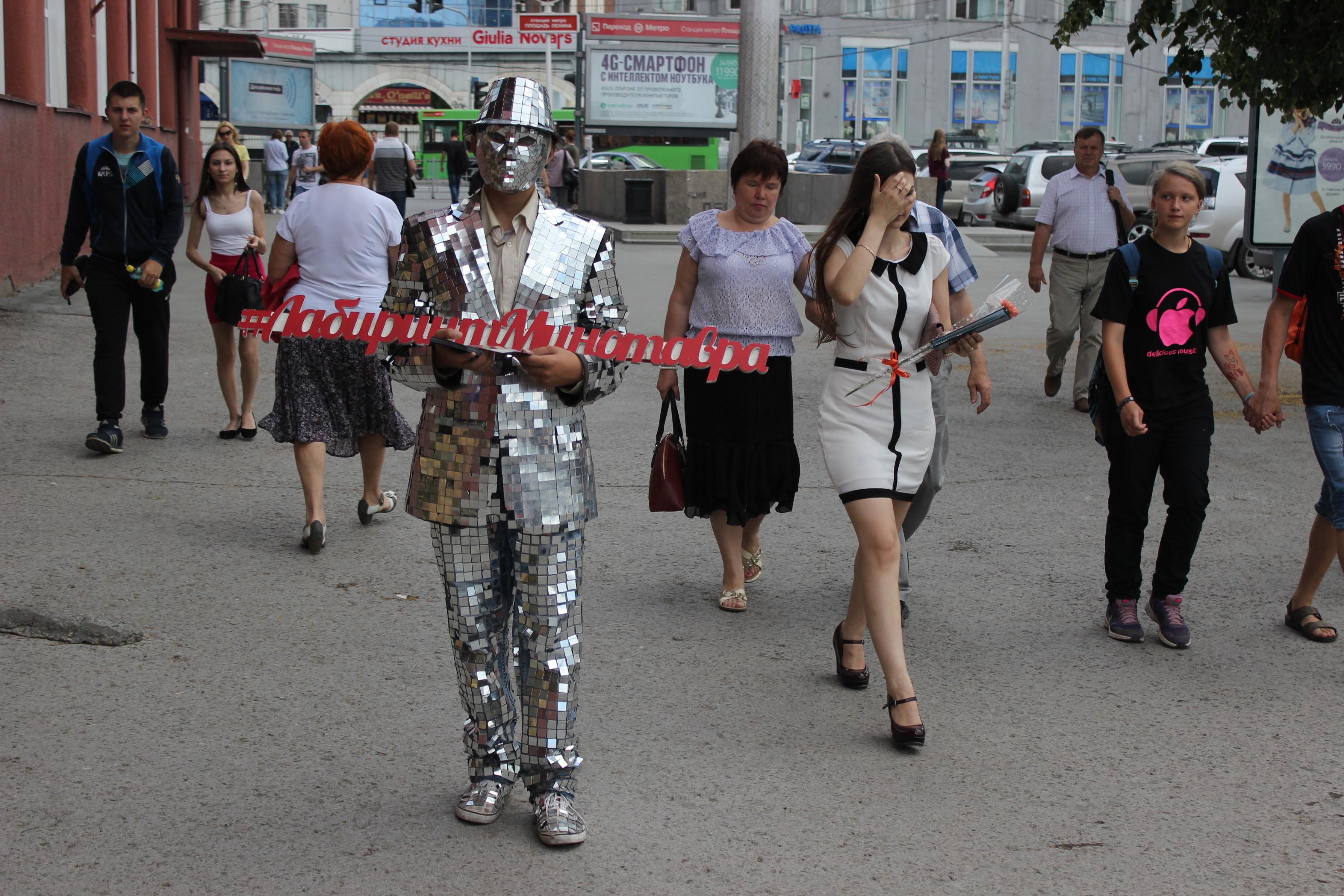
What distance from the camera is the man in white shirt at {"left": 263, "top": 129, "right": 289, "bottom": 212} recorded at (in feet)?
106

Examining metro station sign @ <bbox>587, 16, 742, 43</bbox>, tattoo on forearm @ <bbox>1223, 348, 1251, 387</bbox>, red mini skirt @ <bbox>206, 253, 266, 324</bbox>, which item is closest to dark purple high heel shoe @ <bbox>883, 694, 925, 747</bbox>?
tattoo on forearm @ <bbox>1223, 348, 1251, 387</bbox>

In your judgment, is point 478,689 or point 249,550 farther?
point 249,550

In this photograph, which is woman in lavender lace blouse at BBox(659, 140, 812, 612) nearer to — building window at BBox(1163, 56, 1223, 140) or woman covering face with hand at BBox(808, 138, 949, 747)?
woman covering face with hand at BBox(808, 138, 949, 747)

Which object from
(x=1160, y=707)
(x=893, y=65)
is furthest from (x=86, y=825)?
(x=893, y=65)

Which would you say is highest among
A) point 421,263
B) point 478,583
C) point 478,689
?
point 421,263

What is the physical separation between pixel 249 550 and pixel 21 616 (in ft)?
3.99

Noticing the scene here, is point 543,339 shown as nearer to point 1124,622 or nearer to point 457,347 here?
point 457,347

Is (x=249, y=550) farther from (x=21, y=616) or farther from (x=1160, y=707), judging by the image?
(x=1160, y=707)

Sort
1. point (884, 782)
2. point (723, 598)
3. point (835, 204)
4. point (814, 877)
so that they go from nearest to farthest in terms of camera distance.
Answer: point (814, 877) → point (884, 782) → point (723, 598) → point (835, 204)

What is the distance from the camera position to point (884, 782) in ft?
13.2

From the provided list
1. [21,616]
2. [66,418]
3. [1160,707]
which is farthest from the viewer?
[66,418]

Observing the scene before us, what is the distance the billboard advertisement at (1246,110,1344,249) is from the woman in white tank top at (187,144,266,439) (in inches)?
297

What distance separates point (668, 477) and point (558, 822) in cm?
210

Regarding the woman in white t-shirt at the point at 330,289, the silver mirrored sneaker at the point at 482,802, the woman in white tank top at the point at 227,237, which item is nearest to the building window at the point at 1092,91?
the woman in white tank top at the point at 227,237
